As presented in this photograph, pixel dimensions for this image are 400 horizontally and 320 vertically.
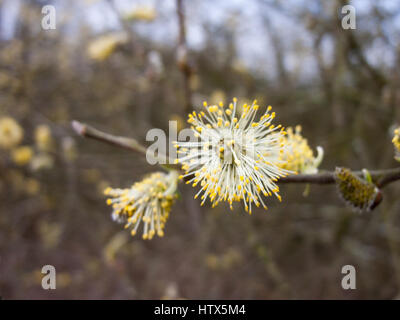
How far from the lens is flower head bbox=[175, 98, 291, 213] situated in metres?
0.88

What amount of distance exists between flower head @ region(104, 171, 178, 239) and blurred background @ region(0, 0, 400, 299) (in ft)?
3.14

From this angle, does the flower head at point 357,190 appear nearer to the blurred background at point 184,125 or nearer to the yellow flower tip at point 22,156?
the blurred background at point 184,125

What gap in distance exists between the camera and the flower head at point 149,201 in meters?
0.99

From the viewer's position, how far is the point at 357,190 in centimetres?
82

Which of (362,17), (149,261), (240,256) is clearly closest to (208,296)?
(240,256)

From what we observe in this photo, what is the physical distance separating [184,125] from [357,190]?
1834mm

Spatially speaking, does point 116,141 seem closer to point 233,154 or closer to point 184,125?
point 233,154

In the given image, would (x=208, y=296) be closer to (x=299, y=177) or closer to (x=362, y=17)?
(x=299, y=177)

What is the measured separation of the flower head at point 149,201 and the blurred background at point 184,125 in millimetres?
957

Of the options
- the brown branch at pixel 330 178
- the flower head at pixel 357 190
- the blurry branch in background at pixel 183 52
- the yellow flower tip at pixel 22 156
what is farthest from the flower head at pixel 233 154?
the yellow flower tip at pixel 22 156

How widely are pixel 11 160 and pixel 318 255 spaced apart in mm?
3235

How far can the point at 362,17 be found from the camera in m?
2.70

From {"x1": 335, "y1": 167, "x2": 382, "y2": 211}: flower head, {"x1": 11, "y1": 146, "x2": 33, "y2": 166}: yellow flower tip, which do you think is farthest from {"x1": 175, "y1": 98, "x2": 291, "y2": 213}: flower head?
{"x1": 11, "y1": 146, "x2": 33, "y2": 166}: yellow flower tip

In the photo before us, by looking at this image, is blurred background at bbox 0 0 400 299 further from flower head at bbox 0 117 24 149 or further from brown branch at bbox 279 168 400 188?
brown branch at bbox 279 168 400 188
